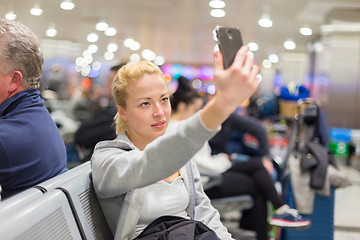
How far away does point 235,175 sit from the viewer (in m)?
3.73

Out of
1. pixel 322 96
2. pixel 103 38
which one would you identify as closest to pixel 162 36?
pixel 103 38

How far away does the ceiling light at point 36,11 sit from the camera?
7.06m

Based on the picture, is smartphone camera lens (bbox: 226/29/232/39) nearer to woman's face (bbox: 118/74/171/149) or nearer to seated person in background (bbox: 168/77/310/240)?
woman's face (bbox: 118/74/171/149)

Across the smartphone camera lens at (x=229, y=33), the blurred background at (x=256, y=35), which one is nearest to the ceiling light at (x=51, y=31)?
the blurred background at (x=256, y=35)

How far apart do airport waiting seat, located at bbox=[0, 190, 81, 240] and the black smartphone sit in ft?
2.01

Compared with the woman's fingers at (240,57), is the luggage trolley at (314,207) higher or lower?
lower

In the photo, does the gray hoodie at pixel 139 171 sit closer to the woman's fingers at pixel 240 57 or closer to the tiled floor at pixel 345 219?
the woman's fingers at pixel 240 57

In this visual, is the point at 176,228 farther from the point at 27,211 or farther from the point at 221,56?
the point at 221,56

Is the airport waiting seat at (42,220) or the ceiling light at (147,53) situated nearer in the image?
the airport waiting seat at (42,220)

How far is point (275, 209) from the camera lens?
3576 millimetres

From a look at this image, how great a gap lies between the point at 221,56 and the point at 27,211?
0.62 m

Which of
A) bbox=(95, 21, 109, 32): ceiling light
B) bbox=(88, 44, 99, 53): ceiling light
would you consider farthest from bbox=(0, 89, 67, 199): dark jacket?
bbox=(88, 44, 99, 53): ceiling light

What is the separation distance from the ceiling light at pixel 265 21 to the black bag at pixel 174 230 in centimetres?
894

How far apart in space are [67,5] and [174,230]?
739cm
